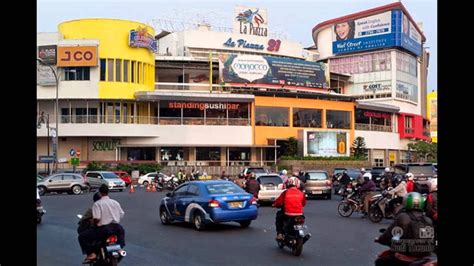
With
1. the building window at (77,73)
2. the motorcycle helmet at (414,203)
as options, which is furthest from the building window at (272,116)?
the motorcycle helmet at (414,203)

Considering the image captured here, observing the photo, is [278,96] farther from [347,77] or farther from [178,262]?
[178,262]

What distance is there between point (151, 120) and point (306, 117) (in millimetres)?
16843

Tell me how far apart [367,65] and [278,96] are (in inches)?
854

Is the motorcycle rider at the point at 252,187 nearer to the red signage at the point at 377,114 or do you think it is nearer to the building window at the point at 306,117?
the building window at the point at 306,117

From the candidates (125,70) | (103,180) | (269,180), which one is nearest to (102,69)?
(125,70)

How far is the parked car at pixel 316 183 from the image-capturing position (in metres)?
31.1

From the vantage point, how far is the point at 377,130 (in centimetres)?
7200

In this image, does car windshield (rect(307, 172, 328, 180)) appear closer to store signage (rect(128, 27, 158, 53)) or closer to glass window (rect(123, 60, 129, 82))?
glass window (rect(123, 60, 129, 82))

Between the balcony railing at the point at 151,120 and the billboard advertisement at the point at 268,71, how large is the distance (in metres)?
4.40

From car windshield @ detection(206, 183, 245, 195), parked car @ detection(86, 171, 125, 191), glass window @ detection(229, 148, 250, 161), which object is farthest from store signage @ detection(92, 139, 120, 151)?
car windshield @ detection(206, 183, 245, 195)

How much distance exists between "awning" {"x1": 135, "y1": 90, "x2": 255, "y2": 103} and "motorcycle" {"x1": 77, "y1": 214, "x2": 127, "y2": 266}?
1924 inches

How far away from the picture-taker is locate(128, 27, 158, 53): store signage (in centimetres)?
5900

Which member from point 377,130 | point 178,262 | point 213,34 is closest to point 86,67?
point 213,34

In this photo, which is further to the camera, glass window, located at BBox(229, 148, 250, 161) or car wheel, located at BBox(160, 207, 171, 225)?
glass window, located at BBox(229, 148, 250, 161)
